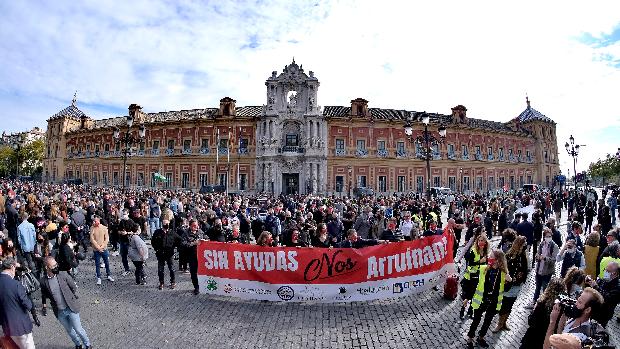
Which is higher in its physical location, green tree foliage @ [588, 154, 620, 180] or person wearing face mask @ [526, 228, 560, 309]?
green tree foliage @ [588, 154, 620, 180]

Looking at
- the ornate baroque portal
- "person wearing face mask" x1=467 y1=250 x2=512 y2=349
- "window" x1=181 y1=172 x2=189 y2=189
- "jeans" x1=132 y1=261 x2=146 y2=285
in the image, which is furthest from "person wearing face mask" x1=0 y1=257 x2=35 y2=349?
"window" x1=181 y1=172 x2=189 y2=189

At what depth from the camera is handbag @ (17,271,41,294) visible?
8105 millimetres

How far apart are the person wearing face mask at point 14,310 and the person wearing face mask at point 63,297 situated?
0.58 metres

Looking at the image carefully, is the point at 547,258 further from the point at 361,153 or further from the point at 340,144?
the point at 361,153

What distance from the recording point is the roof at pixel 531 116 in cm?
5758

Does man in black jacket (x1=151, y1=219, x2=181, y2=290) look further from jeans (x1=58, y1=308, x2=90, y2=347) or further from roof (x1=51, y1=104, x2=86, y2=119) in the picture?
roof (x1=51, y1=104, x2=86, y2=119)

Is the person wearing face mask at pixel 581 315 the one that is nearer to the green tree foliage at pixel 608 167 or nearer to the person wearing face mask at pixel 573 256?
the person wearing face mask at pixel 573 256

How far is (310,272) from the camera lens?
869 centimetres

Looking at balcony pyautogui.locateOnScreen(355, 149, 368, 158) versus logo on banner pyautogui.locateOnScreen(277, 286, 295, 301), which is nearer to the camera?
logo on banner pyautogui.locateOnScreen(277, 286, 295, 301)

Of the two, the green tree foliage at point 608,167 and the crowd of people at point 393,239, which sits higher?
the green tree foliage at point 608,167

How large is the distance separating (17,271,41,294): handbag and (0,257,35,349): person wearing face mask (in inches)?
124

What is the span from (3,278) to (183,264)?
647 centimetres

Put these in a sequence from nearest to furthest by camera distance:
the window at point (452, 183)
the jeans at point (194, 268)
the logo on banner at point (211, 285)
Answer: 1. the logo on banner at point (211, 285)
2. the jeans at point (194, 268)
3. the window at point (452, 183)

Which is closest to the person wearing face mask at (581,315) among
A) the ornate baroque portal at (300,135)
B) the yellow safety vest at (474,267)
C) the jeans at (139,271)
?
the yellow safety vest at (474,267)
